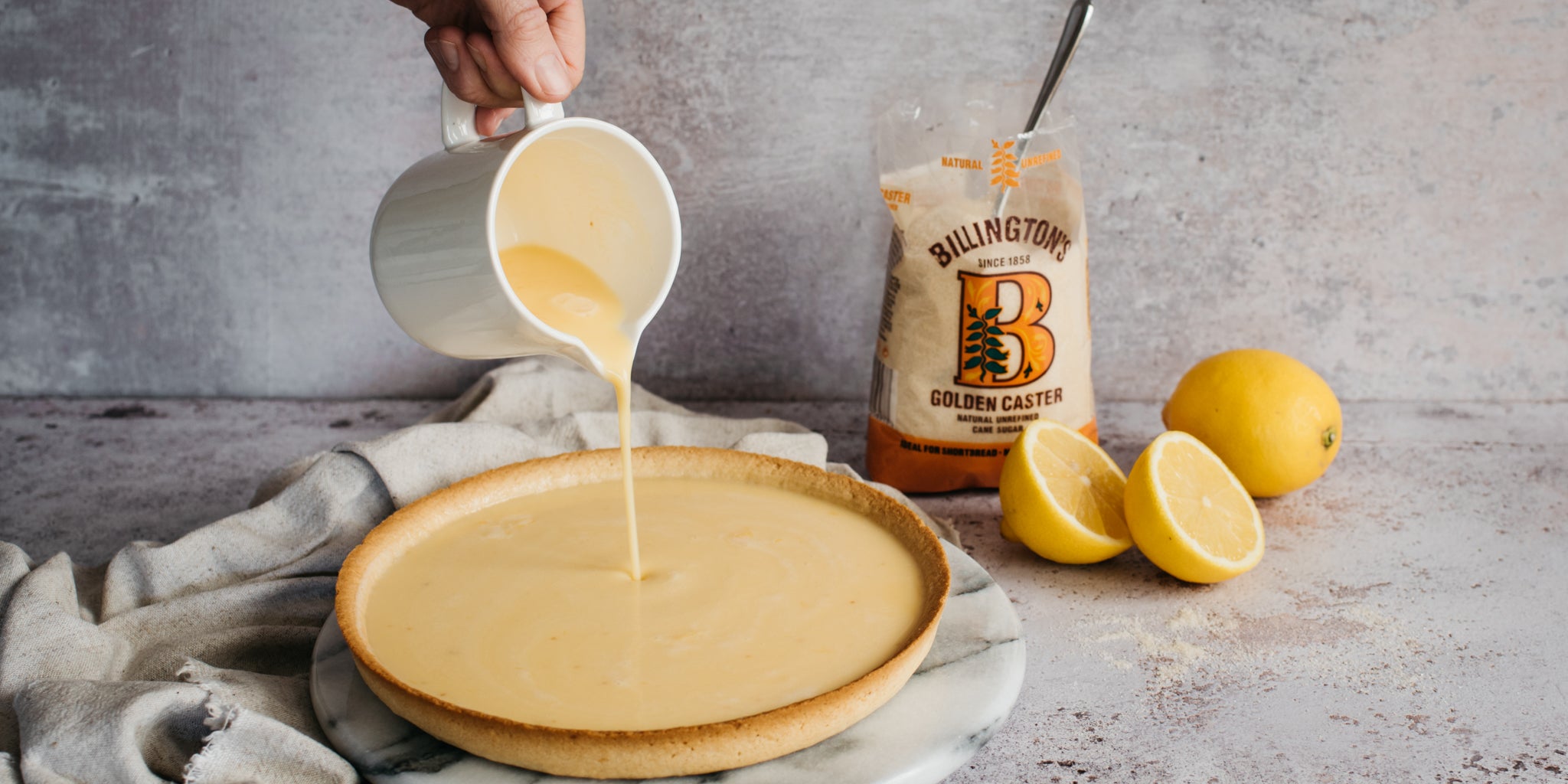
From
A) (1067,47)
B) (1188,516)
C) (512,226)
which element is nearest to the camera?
(512,226)

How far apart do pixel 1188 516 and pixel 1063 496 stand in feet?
0.54

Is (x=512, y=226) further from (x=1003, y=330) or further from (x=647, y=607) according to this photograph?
(x=1003, y=330)

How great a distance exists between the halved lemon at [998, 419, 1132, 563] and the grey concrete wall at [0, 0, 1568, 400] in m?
0.63

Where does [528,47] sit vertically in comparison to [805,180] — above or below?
above

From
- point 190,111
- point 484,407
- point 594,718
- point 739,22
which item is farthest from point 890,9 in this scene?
point 594,718

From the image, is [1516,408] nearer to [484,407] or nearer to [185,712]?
[484,407]

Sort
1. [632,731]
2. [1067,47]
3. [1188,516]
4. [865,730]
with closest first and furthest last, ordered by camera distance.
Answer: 1. [632,731]
2. [865,730]
3. [1188,516]
4. [1067,47]

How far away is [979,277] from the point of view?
181 centimetres

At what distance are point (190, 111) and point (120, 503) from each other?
73 cm

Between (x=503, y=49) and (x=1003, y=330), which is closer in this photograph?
(x=503, y=49)

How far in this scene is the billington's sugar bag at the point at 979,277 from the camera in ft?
5.95

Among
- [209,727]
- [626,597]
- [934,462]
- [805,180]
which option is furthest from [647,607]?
[805,180]

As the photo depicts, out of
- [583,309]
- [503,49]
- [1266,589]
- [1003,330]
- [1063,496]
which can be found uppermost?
[503,49]

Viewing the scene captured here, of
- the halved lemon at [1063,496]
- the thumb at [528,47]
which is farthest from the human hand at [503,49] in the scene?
the halved lemon at [1063,496]
